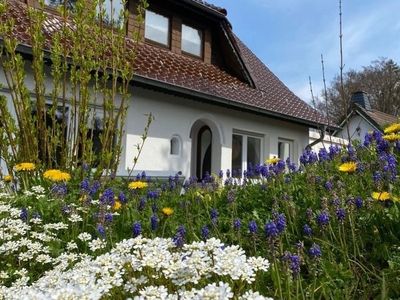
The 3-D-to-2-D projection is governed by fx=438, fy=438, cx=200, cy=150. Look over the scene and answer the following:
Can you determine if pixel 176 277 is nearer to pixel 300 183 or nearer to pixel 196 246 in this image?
pixel 196 246

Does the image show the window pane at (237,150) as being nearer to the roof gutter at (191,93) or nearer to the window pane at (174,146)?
the roof gutter at (191,93)

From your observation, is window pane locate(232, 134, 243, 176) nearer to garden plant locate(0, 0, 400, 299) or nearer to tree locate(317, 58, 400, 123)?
garden plant locate(0, 0, 400, 299)

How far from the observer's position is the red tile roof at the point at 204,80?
8.26 m

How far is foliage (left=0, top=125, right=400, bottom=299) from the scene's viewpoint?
1790mm

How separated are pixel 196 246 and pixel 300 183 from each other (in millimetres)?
2744

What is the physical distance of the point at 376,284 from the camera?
232 centimetres

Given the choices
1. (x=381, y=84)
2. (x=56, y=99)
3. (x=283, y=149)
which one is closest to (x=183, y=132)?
(x=283, y=149)

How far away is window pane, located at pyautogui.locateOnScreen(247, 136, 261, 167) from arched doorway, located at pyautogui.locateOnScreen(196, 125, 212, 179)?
Result: 1062 mm

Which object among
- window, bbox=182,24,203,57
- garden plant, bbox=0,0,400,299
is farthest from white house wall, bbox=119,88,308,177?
garden plant, bbox=0,0,400,299

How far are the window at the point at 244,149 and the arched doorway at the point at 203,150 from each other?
72cm

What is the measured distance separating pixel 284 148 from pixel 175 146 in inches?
169

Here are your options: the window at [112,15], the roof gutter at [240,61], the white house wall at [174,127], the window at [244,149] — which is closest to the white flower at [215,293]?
the window at [112,15]

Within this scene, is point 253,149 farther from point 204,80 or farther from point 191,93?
point 191,93

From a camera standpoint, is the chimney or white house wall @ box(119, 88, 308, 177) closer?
white house wall @ box(119, 88, 308, 177)
